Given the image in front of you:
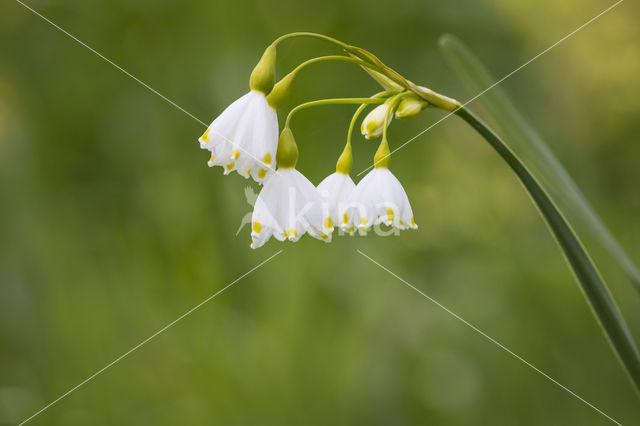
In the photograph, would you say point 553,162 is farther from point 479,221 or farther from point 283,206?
point 479,221

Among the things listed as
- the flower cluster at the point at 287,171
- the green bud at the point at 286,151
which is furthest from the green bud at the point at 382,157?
the green bud at the point at 286,151

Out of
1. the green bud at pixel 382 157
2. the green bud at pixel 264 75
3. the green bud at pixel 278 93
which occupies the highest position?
the green bud at pixel 264 75

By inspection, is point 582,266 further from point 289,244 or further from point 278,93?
point 289,244

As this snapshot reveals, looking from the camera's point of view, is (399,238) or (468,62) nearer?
(468,62)

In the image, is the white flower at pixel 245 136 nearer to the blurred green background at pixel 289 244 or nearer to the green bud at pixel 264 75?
the green bud at pixel 264 75

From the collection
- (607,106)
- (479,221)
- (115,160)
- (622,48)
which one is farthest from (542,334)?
(115,160)

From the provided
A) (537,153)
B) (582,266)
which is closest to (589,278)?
(582,266)
